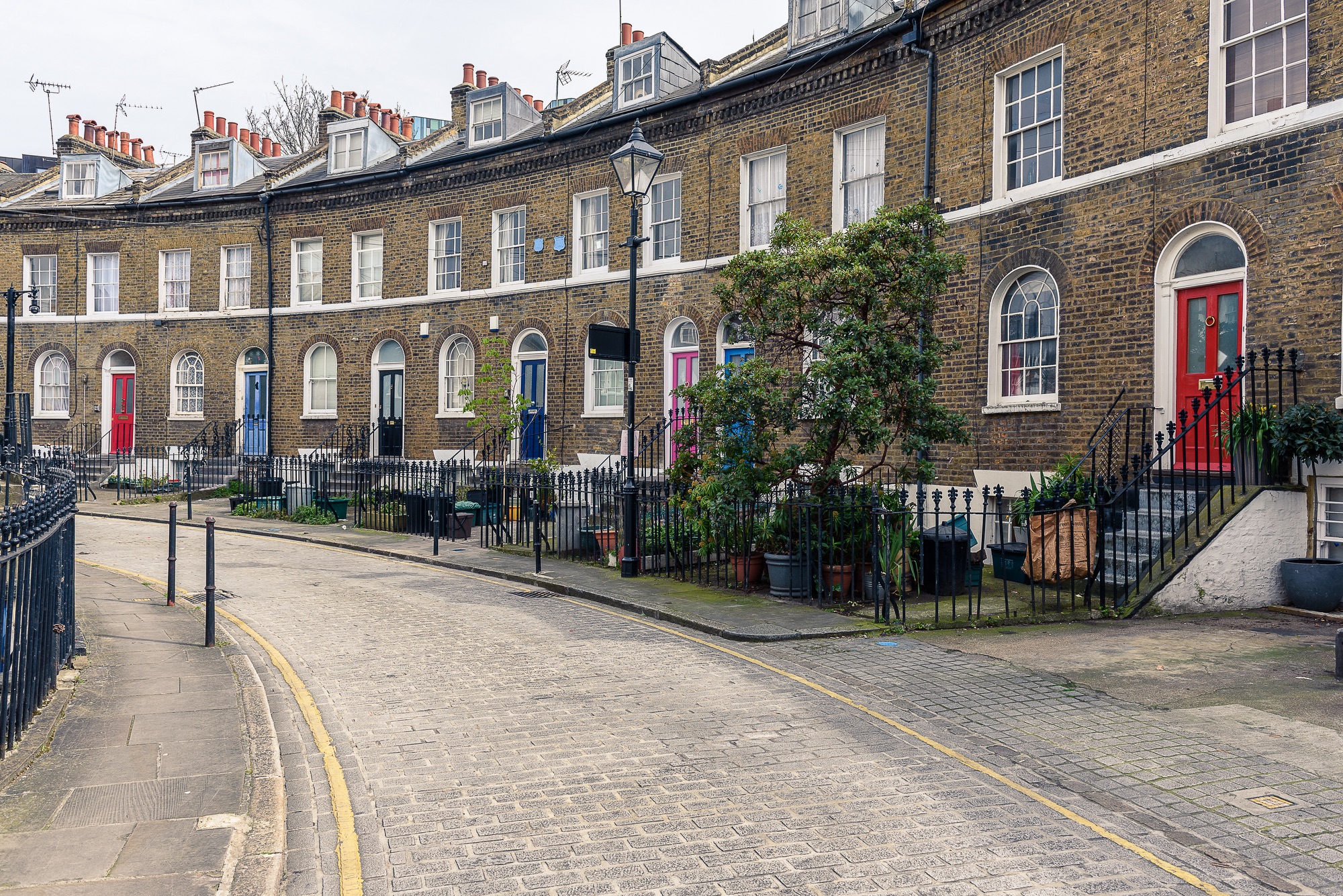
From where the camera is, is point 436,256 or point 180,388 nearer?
point 436,256

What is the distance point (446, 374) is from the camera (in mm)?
25141

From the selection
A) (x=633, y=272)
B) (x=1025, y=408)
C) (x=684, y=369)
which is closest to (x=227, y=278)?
(x=684, y=369)

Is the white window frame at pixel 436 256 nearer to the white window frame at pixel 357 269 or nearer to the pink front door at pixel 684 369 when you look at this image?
the white window frame at pixel 357 269

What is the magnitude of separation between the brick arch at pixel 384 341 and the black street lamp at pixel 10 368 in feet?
26.4

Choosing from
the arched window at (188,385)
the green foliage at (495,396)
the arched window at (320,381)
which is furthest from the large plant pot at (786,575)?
the arched window at (188,385)

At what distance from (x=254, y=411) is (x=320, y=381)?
96.6 inches

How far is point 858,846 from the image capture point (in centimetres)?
443

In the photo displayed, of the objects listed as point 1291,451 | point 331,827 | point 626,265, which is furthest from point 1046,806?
point 626,265

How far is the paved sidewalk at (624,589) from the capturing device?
9.55 metres

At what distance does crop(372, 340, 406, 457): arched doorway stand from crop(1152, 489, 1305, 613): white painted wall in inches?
766

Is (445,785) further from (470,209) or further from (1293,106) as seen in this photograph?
(470,209)

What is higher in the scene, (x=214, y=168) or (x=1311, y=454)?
(x=214, y=168)

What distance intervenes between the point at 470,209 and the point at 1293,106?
17940 mm

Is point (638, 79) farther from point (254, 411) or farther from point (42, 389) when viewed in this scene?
point (42, 389)
